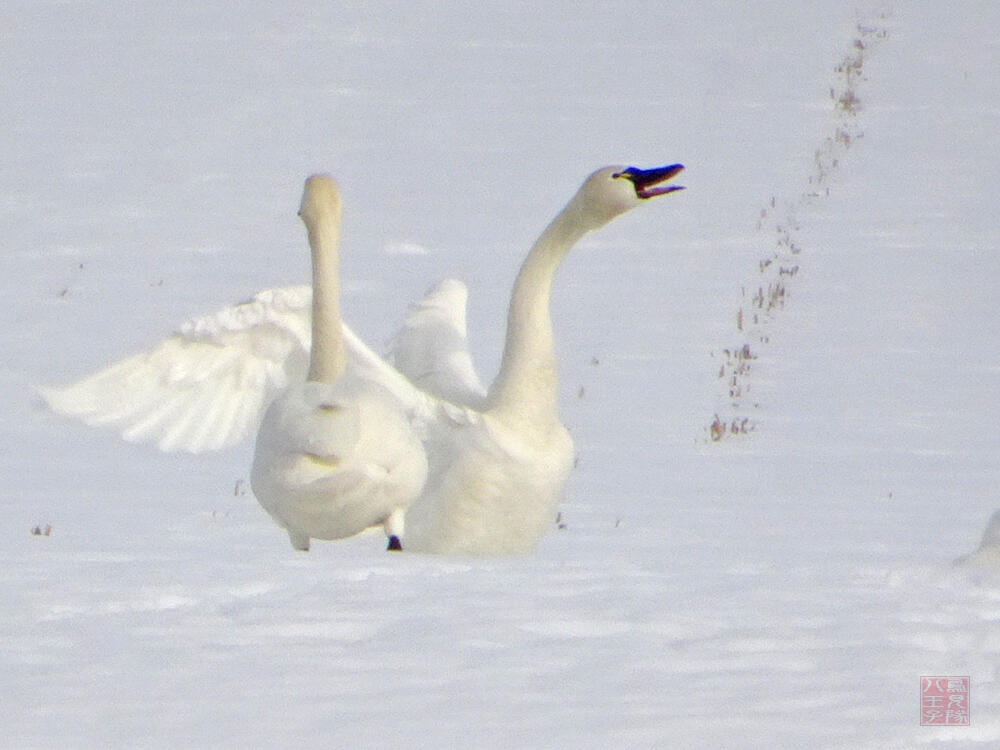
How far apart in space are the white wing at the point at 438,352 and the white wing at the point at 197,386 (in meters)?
0.36

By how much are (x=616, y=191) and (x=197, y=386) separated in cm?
155

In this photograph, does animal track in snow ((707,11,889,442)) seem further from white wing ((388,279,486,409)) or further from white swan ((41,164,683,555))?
white swan ((41,164,683,555))

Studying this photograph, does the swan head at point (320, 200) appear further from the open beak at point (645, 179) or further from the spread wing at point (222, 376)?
the open beak at point (645, 179)

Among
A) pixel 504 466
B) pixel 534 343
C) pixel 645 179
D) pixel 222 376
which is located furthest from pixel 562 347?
pixel 504 466

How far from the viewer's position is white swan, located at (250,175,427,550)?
5461 millimetres

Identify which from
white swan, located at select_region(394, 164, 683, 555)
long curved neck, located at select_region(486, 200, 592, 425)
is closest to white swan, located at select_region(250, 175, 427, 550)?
white swan, located at select_region(394, 164, 683, 555)

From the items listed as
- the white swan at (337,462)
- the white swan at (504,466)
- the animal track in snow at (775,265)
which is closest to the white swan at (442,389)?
the white swan at (504,466)

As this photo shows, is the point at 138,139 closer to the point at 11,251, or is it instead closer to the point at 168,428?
the point at 11,251

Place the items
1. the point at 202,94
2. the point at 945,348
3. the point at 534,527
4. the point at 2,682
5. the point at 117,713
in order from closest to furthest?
the point at 117,713, the point at 2,682, the point at 534,527, the point at 945,348, the point at 202,94

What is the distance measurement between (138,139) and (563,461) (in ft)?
36.4

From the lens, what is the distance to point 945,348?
12.0m

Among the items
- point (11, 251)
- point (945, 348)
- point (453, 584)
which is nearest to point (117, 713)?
point (453, 584)

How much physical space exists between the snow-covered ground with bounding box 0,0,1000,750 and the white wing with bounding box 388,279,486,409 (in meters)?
0.62

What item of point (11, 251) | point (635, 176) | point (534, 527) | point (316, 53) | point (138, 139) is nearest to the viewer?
point (534, 527)
